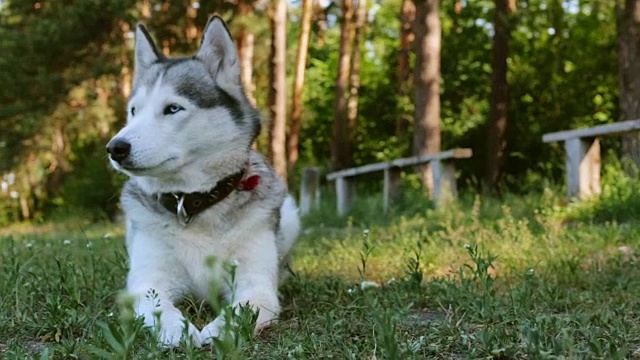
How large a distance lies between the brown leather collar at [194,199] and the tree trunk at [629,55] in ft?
26.3

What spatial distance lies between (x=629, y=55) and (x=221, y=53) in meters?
8.00

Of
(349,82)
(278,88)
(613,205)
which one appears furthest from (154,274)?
(349,82)

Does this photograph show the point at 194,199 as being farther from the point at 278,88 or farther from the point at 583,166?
the point at 278,88

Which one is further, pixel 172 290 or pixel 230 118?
pixel 230 118

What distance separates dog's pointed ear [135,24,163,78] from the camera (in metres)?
3.71

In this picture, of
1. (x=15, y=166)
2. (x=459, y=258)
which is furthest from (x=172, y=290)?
(x=15, y=166)

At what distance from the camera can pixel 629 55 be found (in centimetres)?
1009

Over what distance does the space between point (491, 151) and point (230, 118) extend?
13.2m

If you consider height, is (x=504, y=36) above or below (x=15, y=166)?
above

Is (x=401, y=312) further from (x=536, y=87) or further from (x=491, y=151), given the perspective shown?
(x=536, y=87)

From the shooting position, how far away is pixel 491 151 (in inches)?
630

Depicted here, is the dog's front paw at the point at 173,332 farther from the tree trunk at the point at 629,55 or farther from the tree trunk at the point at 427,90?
the tree trunk at the point at 427,90

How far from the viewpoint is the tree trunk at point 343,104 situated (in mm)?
22375

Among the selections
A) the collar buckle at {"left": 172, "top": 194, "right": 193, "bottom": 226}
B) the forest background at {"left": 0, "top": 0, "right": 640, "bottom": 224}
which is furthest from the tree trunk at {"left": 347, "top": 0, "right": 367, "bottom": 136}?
the collar buckle at {"left": 172, "top": 194, "right": 193, "bottom": 226}
